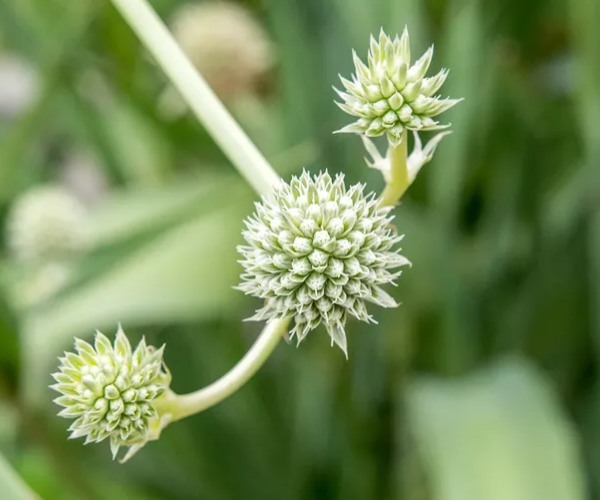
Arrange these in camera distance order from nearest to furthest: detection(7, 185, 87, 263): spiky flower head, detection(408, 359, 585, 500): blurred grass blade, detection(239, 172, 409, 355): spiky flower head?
detection(239, 172, 409, 355): spiky flower head → detection(408, 359, 585, 500): blurred grass blade → detection(7, 185, 87, 263): spiky flower head

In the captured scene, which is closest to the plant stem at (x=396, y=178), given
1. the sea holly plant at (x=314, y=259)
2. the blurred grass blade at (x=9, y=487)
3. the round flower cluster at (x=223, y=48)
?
the sea holly plant at (x=314, y=259)

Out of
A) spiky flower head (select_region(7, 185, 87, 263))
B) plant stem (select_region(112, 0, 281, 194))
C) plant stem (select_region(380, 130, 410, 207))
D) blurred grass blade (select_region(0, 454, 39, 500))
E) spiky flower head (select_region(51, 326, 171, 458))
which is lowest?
blurred grass blade (select_region(0, 454, 39, 500))

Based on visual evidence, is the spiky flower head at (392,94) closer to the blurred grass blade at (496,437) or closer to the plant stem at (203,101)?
the plant stem at (203,101)

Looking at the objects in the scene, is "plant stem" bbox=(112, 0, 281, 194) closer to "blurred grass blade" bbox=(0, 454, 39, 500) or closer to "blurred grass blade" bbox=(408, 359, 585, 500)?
"blurred grass blade" bbox=(0, 454, 39, 500)

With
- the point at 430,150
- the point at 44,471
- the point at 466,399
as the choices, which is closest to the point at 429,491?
the point at 466,399

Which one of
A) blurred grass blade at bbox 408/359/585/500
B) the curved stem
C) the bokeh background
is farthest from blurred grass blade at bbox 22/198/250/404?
the curved stem

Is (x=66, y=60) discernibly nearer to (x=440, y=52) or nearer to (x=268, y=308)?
(x=440, y=52)

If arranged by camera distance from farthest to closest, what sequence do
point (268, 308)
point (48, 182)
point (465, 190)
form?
Result: 1. point (48, 182)
2. point (465, 190)
3. point (268, 308)
